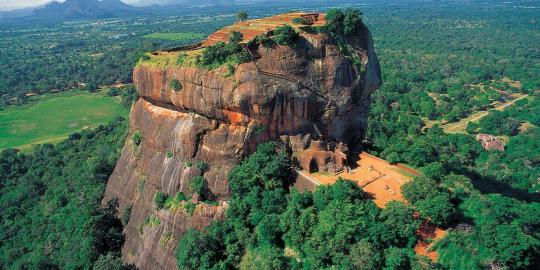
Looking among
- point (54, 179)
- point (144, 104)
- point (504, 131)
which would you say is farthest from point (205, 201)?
point (504, 131)

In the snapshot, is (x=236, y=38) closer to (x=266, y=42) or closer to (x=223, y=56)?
(x=223, y=56)

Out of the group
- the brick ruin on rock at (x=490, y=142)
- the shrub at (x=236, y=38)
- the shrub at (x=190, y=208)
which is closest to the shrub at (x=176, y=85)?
the shrub at (x=236, y=38)

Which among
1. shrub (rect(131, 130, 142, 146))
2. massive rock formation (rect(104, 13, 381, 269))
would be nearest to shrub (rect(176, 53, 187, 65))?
massive rock formation (rect(104, 13, 381, 269))

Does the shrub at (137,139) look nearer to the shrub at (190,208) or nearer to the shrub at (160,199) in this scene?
the shrub at (160,199)

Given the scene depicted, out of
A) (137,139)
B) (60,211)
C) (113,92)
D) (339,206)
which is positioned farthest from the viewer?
(113,92)

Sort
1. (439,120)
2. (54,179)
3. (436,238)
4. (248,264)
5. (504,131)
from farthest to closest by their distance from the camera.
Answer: (439,120)
(504,131)
(54,179)
(248,264)
(436,238)

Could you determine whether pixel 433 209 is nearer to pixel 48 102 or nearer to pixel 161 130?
pixel 161 130

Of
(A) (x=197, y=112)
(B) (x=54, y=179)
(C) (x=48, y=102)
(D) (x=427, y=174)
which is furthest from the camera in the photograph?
(C) (x=48, y=102)

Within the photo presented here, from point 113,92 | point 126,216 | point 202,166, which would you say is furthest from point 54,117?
point 202,166
